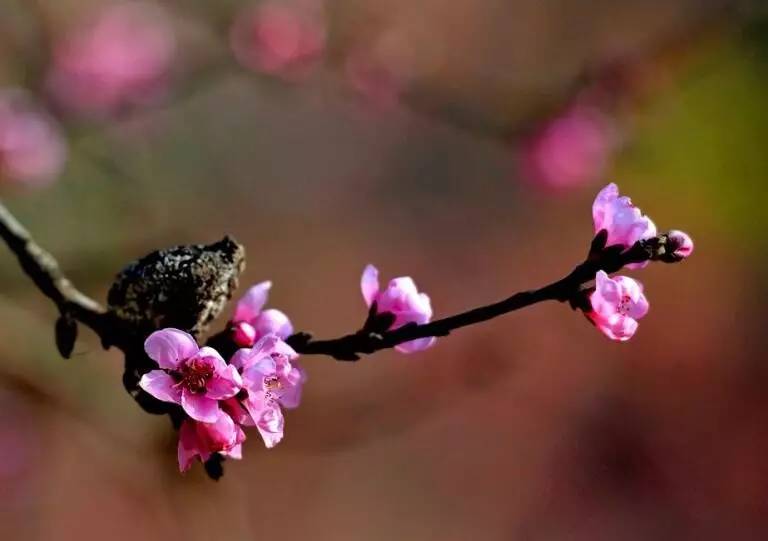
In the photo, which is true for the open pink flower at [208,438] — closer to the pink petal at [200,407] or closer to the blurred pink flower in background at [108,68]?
the pink petal at [200,407]

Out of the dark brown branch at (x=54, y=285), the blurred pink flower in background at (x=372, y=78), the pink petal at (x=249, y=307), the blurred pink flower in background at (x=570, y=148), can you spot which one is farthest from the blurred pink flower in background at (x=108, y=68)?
Result: the pink petal at (x=249, y=307)

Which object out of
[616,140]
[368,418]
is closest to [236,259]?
[368,418]

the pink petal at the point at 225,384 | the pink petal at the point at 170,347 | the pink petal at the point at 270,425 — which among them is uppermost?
the pink petal at the point at 170,347

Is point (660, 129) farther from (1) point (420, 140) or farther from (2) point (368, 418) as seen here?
(2) point (368, 418)

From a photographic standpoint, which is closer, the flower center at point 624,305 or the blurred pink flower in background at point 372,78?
the flower center at point 624,305

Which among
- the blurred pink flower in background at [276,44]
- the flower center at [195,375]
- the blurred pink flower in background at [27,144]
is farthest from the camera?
the blurred pink flower in background at [276,44]

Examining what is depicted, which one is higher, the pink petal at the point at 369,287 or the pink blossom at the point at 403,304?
the pink petal at the point at 369,287

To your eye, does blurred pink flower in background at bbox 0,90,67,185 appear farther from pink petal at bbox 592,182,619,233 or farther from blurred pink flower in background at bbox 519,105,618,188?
pink petal at bbox 592,182,619,233

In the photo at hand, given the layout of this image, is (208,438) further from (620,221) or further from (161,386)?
(620,221)
